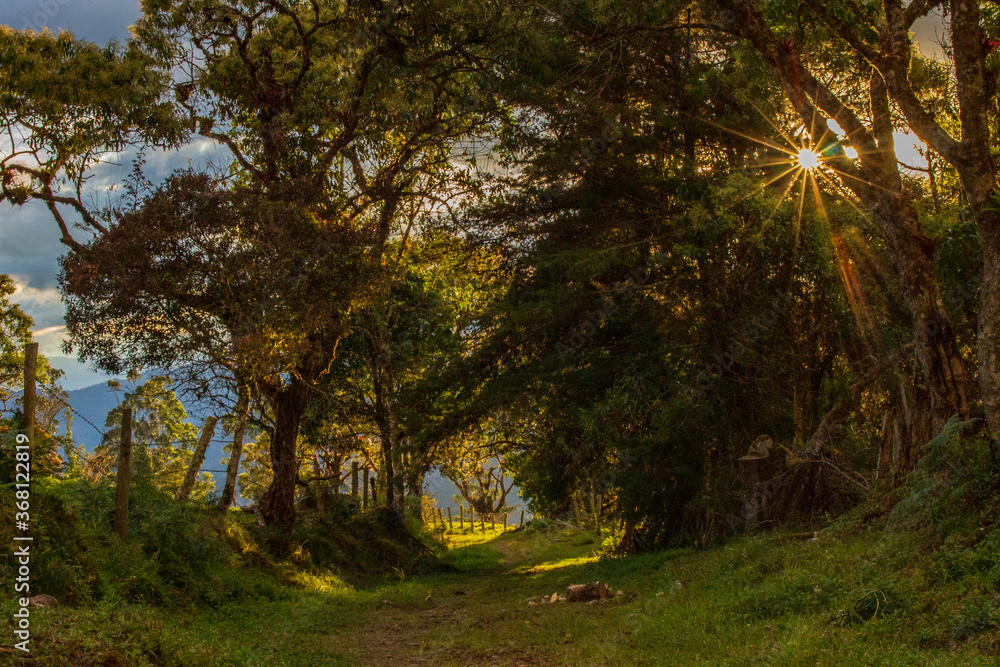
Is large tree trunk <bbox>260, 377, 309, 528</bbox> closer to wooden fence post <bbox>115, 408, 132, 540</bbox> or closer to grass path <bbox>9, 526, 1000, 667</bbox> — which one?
grass path <bbox>9, 526, 1000, 667</bbox>

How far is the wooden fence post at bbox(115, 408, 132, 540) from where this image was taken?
1005 centimetres

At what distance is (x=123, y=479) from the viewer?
10.1m

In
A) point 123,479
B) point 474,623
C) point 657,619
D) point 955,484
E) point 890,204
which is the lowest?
point 474,623

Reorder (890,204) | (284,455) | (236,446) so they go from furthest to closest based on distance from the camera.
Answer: (284,455)
(236,446)
(890,204)

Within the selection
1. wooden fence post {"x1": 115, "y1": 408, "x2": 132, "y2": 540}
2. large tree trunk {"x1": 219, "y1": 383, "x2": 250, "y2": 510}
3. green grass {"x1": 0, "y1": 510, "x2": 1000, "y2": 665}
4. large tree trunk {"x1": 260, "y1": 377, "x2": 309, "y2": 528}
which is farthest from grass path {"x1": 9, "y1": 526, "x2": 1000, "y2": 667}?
large tree trunk {"x1": 219, "y1": 383, "x2": 250, "y2": 510}

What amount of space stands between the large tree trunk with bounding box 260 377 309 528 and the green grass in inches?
101

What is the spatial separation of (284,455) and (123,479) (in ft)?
19.6

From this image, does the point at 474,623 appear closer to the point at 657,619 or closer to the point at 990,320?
the point at 657,619

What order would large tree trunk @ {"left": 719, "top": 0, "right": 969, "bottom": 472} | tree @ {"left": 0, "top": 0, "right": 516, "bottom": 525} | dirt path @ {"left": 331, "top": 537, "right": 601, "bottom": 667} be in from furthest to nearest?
1. tree @ {"left": 0, "top": 0, "right": 516, "bottom": 525}
2. large tree trunk @ {"left": 719, "top": 0, "right": 969, "bottom": 472}
3. dirt path @ {"left": 331, "top": 537, "right": 601, "bottom": 667}

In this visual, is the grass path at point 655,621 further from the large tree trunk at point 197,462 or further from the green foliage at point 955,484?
the large tree trunk at point 197,462

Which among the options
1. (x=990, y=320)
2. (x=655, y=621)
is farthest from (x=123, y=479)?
(x=990, y=320)

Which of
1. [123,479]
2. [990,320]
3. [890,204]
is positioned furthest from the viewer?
[123,479]

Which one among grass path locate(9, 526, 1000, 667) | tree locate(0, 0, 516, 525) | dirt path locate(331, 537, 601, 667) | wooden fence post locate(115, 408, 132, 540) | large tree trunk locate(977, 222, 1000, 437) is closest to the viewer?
grass path locate(9, 526, 1000, 667)

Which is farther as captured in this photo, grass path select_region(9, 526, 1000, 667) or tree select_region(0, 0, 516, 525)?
tree select_region(0, 0, 516, 525)
